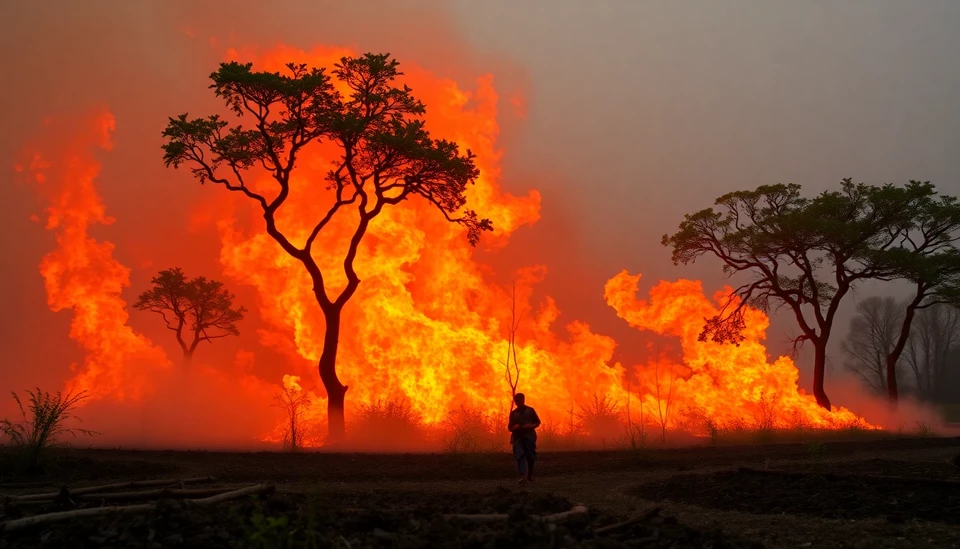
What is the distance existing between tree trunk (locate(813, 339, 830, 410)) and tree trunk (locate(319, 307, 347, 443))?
22.9 metres

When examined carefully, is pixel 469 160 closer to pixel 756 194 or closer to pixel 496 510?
pixel 756 194

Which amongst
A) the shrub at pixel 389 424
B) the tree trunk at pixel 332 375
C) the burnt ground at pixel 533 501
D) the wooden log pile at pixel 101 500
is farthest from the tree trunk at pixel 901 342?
the wooden log pile at pixel 101 500

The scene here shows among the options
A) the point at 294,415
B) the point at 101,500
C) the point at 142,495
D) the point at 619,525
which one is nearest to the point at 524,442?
the point at 619,525

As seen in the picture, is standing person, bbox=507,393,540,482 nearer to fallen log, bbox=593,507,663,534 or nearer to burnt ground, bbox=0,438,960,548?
burnt ground, bbox=0,438,960,548

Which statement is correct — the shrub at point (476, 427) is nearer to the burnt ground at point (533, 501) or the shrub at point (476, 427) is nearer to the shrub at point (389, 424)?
the shrub at point (389, 424)

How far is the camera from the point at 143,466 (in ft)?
46.9

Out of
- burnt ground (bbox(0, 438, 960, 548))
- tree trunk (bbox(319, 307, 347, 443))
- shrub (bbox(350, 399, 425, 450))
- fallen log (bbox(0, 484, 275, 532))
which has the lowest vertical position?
burnt ground (bbox(0, 438, 960, 548))

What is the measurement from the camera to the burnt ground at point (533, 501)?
5.78m

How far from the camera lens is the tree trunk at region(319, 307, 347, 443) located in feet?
79.0

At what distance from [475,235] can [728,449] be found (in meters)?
12.4

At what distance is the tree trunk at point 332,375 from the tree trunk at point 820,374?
A: 75.1ft

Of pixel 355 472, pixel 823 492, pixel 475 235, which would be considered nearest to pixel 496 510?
pixel 823 492

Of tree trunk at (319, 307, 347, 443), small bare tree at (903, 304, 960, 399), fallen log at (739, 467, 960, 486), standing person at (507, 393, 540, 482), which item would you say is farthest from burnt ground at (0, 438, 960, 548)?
small bare tree at (903, 304, 960, 399)

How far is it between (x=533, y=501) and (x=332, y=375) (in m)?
17.0
